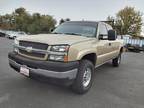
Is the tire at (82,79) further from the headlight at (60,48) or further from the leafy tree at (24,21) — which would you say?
the leafy tree at (24,21)

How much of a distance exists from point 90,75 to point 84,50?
0.89 metres

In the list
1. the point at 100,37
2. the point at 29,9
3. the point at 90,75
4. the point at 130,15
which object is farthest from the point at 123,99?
the point at 29,9

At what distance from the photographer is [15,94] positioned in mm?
3922

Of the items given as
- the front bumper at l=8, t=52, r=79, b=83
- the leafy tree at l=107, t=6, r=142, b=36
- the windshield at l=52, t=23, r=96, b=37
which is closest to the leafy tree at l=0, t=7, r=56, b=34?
the leafy tree at l=107, t=6, r=142, b=36

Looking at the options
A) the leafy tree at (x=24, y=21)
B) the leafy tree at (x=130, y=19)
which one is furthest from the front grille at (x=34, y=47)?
the leafy tree at (x=130, y=19)

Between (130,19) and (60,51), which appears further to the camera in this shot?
(130,19)

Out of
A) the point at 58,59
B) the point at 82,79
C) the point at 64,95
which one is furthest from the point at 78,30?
the point at 64,95

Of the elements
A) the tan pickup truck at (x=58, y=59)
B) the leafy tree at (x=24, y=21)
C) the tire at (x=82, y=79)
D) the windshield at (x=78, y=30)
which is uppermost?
the leafy tree at (x=24, y=21)

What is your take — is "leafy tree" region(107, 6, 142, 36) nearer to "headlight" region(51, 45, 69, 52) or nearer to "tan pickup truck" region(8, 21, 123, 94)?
"tan pickup truck" region(8, 21, 123, 94)

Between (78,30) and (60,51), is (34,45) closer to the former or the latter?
(60,51)

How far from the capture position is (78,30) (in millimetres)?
5055

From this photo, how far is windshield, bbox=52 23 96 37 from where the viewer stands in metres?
4.88

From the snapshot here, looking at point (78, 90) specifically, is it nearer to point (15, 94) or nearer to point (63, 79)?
point (63, 79)

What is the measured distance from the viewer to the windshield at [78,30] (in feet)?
16.0
